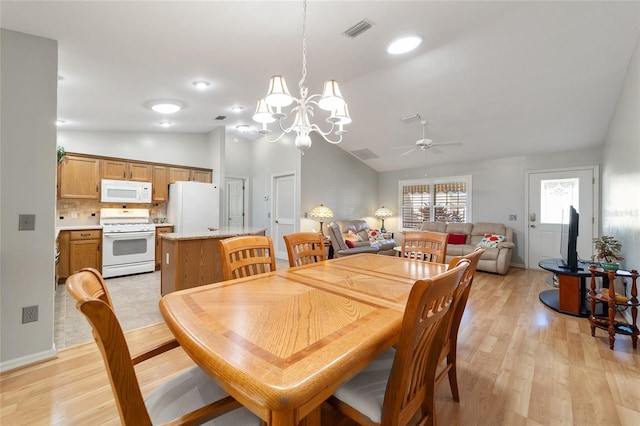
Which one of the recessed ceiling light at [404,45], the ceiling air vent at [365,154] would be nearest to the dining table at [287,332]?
the recessed ceiling light at [404,45]

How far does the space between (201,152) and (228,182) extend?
140 centimetres

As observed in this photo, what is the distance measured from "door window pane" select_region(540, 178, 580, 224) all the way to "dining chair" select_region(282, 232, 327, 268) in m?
5.03

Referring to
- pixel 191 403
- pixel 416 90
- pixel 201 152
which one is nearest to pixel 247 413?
pixel 191 403

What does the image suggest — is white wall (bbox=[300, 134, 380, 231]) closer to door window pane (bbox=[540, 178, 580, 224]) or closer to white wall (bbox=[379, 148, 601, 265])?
white wall (bbox=[379, 148, 601, 265])

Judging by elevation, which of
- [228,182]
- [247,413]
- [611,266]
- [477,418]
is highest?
[228,182]

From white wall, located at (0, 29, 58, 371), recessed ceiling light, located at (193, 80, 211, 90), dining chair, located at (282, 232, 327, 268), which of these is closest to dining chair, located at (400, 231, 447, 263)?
dining chair, located at (282, 232, 327, 268)

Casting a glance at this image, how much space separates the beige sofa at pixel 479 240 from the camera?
4986mm

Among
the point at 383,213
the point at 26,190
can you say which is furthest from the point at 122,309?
the point at 383,213

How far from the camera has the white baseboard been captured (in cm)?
198

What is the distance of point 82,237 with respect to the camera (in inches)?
169

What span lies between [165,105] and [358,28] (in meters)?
2.77

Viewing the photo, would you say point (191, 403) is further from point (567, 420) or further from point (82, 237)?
point (82, 237)

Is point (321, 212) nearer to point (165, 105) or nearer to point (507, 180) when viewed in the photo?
point (165, 105)

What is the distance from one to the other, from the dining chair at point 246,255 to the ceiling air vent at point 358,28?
6.17ft
